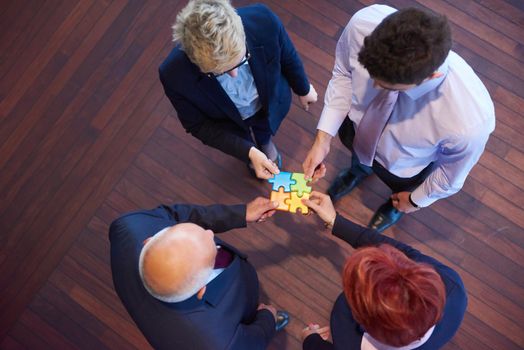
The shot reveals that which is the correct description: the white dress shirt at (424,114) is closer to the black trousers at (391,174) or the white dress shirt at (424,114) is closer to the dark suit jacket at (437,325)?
the black trousers at (391,174)

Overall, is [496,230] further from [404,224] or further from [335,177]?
[335,177]

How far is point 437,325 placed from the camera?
70.2 inches

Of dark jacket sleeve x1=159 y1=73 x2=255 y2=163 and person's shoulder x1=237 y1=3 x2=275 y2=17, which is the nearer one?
person's shoulder x1=237 y1=3 x2=275 y2=17

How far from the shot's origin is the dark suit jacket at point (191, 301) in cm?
185

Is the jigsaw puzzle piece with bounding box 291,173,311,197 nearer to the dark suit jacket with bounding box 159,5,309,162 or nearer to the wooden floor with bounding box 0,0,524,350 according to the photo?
the dark suit jacket with bounding box 159,5,309,162

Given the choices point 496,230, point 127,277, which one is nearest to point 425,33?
point 127,277

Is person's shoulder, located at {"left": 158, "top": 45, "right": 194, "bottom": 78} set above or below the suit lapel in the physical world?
above

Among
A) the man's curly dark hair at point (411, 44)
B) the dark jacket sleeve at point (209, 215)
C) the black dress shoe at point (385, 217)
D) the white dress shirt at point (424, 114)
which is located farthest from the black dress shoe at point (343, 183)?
the man's curly dark hair at point (411, 44)

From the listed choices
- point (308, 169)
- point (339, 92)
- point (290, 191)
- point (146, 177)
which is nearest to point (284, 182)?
point (290, 191)

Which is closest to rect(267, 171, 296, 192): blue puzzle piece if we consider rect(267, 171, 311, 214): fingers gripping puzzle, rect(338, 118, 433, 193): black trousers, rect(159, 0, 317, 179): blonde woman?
rect(267, 171, 311, 214): fingers gripping puzzle

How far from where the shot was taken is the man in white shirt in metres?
1.48

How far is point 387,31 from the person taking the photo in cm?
148

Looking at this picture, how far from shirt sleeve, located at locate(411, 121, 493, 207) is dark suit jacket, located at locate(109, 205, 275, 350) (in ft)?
3.29

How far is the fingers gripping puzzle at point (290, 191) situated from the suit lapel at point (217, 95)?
43cm
